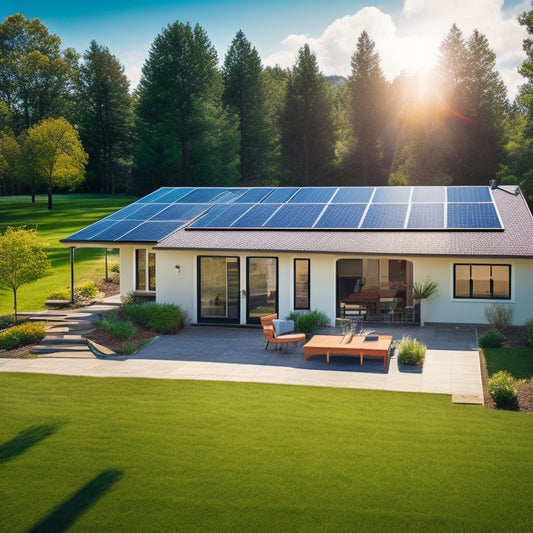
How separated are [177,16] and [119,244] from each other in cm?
4086

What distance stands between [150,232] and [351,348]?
445 inches

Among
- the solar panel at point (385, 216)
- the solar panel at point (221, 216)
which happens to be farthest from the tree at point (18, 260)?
the solar panel at point (385, 216)

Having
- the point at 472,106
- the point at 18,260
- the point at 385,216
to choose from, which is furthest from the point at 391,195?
the point at 472,106

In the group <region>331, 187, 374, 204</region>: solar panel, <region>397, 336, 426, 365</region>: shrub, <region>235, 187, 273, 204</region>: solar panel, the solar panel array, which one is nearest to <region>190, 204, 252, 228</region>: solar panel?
the solar panel array

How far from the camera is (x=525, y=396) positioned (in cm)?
1327

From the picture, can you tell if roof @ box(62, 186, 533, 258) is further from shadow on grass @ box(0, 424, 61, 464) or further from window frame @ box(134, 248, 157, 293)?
shadow on grass @ box(0, 424, 61, 464)

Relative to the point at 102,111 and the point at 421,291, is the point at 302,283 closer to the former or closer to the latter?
the point at 421,291

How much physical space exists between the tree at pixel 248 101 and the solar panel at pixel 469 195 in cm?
3672

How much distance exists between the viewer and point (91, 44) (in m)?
68.7

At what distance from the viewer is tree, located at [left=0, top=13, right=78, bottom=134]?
2576 inches

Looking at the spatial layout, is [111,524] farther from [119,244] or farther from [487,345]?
[119,244]

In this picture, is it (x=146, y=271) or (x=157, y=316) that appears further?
(x=146, y=271)

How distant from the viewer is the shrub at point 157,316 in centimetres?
2091

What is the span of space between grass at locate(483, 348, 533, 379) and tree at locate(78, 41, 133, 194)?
5801cm
